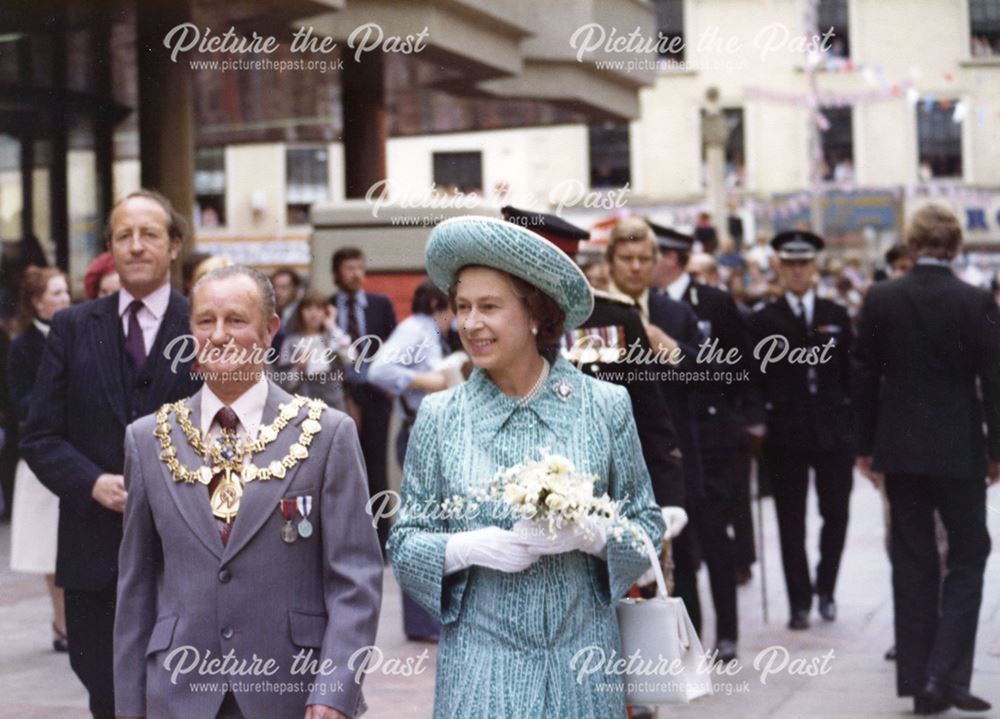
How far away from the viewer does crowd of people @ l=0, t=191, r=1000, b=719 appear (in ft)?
13.6

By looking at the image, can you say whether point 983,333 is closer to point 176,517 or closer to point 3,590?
point 176,517

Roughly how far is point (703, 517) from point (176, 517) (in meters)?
5.29

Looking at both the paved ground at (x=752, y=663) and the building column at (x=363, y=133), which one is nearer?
the paved ground at (x=752, y=663)

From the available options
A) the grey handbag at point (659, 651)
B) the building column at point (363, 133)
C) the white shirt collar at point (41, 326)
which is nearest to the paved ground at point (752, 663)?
the white shirt collar at point (41, 326)

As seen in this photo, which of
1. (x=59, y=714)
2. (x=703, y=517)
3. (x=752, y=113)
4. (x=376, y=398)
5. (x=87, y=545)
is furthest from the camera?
(x=752, y=113)

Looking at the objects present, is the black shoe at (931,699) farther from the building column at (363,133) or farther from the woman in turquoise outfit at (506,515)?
the building column at (363,133)

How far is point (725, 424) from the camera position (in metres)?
10.2

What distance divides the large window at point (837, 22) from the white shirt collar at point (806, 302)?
32.0m

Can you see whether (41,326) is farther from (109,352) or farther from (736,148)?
(736,148)

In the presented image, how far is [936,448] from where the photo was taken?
7762 millimetres

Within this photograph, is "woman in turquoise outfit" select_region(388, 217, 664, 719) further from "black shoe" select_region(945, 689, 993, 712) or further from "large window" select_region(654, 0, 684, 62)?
"large window" select_region(654, 0, 684, 62)

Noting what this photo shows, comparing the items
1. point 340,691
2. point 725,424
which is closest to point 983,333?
A: point 725,424

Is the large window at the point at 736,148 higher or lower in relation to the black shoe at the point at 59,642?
higher

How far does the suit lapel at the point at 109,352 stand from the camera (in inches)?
224
